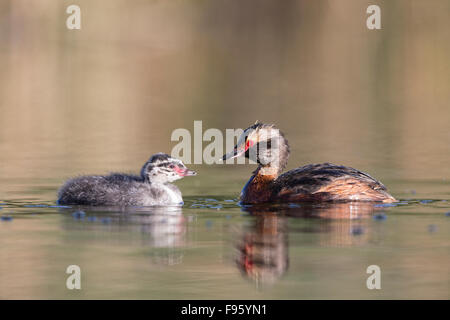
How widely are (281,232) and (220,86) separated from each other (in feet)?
77.4

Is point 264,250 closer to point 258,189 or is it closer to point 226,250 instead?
point 226,250

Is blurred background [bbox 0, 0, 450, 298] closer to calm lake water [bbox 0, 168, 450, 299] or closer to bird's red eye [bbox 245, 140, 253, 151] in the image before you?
calm lake water [bbox 0, 168, 450, 299]

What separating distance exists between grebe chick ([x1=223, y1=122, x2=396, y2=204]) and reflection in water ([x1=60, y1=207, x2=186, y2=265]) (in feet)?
4.64

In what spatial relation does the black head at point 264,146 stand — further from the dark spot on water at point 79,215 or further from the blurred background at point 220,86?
the dark spot on water at point 79,215

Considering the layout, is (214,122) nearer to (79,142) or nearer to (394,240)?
(79,142)

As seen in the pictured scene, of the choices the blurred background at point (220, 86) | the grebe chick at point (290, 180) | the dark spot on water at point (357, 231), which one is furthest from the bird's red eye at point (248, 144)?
the dark spot on water at point (357, 231)

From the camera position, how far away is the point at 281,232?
35.1 ft

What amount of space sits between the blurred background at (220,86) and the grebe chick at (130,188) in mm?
612

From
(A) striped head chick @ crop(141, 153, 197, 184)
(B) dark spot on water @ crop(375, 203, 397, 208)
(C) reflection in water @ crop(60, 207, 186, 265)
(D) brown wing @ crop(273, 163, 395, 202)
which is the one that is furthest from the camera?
(A) striped head chick @ crop(141, 153, 197, 184)

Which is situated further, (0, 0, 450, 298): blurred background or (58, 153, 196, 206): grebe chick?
(0, 0, 450, 298): blurred background

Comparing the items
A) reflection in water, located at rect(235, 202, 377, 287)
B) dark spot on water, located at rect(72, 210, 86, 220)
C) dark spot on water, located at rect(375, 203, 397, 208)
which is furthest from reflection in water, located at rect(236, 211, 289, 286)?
dark spot on water, located at rect(72, 210, 86, 220)

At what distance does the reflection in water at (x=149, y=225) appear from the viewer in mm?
9828

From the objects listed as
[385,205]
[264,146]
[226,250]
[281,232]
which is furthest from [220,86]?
[226,250]

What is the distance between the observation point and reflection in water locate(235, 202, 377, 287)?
9.05 metres
